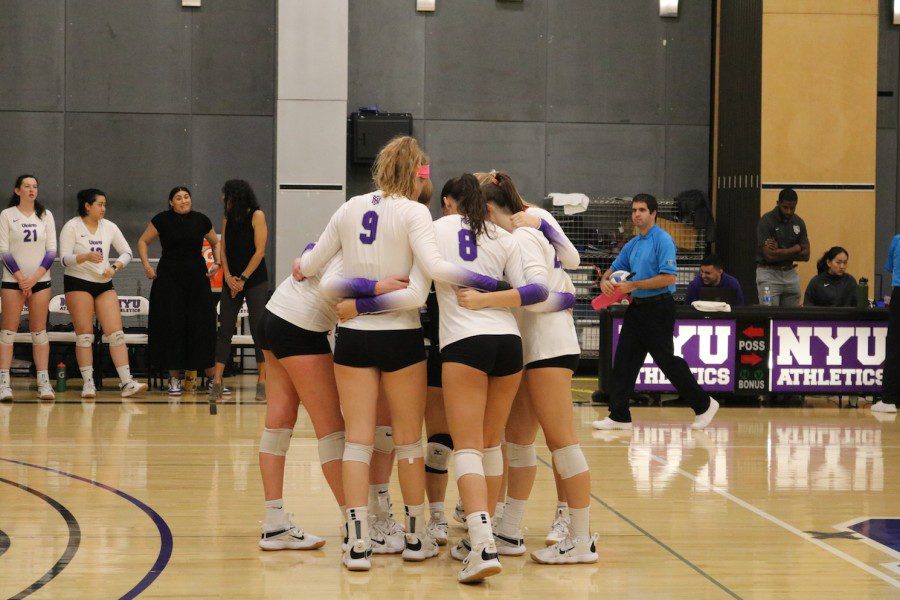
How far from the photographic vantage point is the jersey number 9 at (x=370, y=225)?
182 inches

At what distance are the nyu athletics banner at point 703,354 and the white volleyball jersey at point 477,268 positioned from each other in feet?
19.6

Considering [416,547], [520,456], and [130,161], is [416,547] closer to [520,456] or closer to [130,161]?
[520,456]

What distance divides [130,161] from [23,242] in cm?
453

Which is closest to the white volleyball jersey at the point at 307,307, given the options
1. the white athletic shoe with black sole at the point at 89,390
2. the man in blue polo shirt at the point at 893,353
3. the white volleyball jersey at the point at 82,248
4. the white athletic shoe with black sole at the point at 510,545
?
the white athletic shoe with black sole at the point at 510,545

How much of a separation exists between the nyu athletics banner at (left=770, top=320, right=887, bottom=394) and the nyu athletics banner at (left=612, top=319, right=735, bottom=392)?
1.53 ft

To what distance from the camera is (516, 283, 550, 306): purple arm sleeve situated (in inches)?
181

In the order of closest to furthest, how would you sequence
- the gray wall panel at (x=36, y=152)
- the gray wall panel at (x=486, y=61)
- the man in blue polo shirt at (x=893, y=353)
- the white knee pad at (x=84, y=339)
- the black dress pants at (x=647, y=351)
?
the black dress pants at (x=647, y=351)
the man in blue polo shirt at (x=893, y=353)
the white knee pad at (x=84, y=339)
the gray wall panel at (x=36, y=152)
the gray wall panel at (x=486, y=61)

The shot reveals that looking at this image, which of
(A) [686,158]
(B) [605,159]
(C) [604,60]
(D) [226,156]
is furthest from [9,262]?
(A) [686,158]

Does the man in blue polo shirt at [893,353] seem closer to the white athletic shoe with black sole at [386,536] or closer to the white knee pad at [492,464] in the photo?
the white knee pad at [492,464]

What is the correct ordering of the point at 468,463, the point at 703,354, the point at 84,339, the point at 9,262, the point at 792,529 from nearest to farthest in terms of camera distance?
the point at 468,463 < the point at 792,529 < the point at 9,262 < the point at 84,339 < the point at 703,354

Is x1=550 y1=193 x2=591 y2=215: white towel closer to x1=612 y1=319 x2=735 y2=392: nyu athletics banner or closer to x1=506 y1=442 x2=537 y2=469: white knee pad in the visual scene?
x1=612 y1=319 x2=735 y2=392: nyu athletics banner

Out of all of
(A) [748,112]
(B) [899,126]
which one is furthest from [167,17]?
(B) [899,126]

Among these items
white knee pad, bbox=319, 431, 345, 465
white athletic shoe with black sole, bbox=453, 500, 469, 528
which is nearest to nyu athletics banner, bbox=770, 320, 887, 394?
white athletic shoe with black sole, bbox=453, 500, 469, 528

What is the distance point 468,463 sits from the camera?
4.48m
